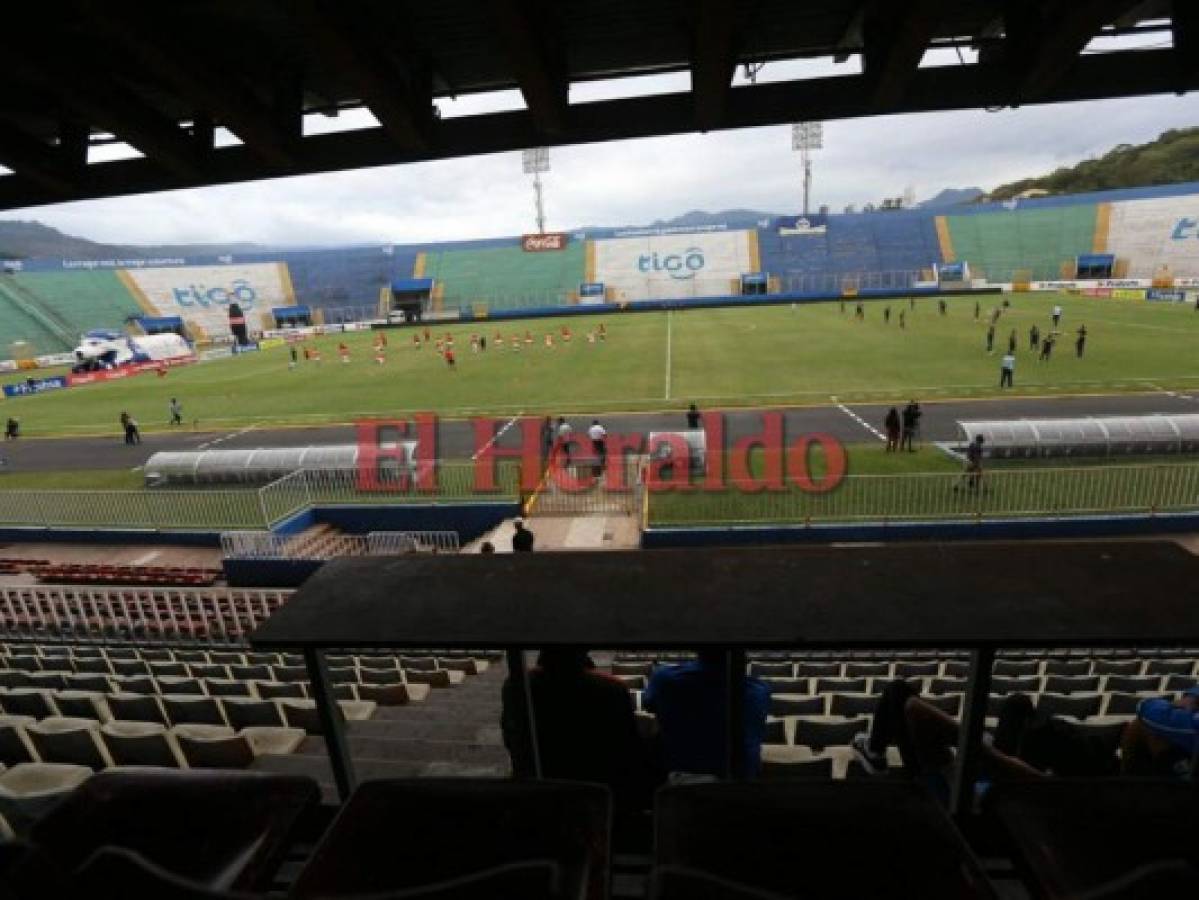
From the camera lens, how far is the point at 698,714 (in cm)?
288

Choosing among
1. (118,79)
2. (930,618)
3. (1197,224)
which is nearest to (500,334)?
(118,79)

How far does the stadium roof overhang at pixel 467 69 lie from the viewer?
11.9 feet

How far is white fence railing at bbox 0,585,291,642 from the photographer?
8992mm

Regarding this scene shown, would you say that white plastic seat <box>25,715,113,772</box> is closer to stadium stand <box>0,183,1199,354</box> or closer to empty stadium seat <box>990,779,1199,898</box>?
empty stadium seat <box>990,779,1199,898</box>

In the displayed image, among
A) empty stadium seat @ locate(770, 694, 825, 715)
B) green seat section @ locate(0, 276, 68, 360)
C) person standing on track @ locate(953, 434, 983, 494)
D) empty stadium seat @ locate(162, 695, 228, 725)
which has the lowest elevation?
person standing on track @ locate(953, 434, 983, 494)

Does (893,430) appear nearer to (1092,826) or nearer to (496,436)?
(496,436)

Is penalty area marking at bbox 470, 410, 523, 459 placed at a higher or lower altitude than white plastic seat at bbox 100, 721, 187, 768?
lower

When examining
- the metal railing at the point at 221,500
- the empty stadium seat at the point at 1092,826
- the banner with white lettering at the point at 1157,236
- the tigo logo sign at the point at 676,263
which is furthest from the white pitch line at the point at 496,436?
the banner with white lettering at the point at 1157,236

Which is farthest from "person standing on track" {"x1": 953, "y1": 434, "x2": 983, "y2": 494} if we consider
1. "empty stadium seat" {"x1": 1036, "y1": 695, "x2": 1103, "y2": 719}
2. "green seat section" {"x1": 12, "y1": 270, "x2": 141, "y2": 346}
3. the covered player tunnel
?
"green seat section" {"x1": 12, "y1": 270, "x2": 141, "y2": 346}

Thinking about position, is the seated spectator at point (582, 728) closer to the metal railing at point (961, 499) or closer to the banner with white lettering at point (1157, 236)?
the metal railing at point (961, 499)

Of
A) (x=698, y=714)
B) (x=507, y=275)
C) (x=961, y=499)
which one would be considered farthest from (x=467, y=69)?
(x=507, y=275)

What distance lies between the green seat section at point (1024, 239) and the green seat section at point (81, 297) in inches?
3437

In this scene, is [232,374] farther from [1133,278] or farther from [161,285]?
[1133,278]

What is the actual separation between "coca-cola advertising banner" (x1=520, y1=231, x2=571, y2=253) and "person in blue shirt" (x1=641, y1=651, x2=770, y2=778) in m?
77.7
